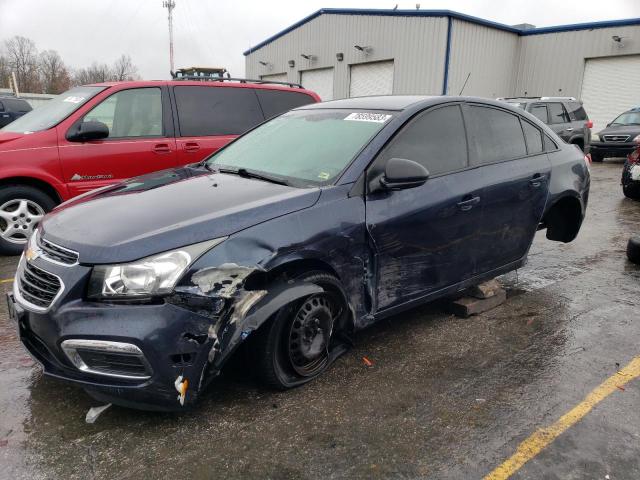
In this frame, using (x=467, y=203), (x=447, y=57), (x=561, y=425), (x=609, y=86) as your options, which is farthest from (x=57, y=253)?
(x=609, y=86)

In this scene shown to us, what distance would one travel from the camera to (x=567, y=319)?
13.5ft

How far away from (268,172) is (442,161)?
4.00 feet

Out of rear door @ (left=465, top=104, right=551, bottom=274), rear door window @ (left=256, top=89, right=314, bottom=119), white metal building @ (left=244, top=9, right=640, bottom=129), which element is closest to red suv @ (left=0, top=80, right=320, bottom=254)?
rear door window @ (left=256, top=89, right=314, bottom=119)

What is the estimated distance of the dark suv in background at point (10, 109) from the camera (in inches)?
678

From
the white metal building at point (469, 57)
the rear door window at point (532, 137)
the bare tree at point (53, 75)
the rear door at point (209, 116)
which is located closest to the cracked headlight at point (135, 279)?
the rear door window at point (532, 137)

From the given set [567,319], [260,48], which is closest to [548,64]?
[260,48]

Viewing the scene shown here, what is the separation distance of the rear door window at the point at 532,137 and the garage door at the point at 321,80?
2190 centimetres

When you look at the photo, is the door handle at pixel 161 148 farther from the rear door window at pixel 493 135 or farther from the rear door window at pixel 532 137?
the rear door window at pixel 532 137

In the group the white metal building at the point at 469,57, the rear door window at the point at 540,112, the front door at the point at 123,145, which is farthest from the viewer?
the white metal building at the point at 469,57

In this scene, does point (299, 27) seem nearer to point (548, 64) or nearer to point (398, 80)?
point (398, 80)

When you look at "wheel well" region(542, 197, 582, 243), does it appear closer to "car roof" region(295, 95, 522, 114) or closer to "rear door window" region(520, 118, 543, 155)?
"rear door window" region(520, 118, 543, 155)

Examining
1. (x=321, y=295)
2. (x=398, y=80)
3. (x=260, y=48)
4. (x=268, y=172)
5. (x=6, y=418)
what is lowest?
(x=6, y=418)

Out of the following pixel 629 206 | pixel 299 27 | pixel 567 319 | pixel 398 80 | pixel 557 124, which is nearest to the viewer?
pixel 567 319

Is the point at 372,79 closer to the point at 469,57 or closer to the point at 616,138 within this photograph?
the point at 469,57
